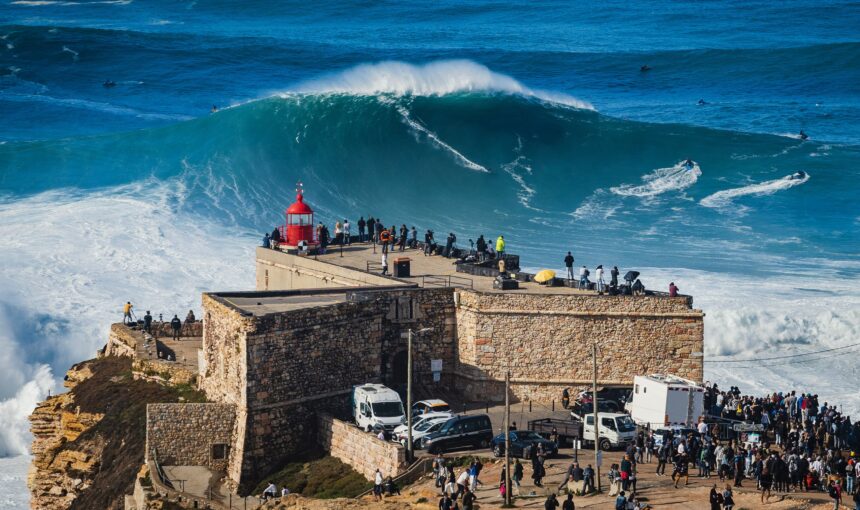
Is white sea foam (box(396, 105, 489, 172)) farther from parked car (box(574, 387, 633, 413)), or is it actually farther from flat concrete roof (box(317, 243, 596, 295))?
parked car (box(574, 387, 633, 413))

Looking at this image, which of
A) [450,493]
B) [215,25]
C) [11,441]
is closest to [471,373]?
[450,493]

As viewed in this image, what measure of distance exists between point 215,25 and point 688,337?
79831 mm

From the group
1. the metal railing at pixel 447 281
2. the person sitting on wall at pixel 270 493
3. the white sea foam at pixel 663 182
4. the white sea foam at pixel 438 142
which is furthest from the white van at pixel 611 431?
the white sea foam at pixel 663 182

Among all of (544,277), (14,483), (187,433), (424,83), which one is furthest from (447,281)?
(424,83)

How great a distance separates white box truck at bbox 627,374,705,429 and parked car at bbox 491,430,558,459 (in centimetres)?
352

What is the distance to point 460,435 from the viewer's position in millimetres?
38688

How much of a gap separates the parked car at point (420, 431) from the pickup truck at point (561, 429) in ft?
7.72

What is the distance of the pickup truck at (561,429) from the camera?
3925 cm

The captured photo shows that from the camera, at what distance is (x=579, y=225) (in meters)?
70.8

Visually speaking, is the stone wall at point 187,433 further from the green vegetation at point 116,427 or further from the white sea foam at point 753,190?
the white sea foam at point 753,190

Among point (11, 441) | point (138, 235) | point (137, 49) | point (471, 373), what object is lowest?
point (11, 441)

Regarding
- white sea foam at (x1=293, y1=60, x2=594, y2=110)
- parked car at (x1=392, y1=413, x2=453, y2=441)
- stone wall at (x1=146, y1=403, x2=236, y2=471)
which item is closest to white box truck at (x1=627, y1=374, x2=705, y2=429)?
parked car at (x1=392, y1=413, x2=453, y2=441)

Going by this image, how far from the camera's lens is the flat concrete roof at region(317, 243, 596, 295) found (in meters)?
44.8

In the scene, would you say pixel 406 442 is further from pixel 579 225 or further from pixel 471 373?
pixel 579 225
